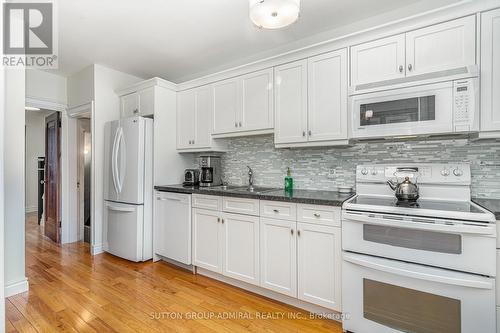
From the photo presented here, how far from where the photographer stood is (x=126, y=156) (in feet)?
10.3

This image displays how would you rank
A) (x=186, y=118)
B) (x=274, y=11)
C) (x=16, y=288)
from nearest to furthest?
(x=274, y=11), (x=16, y=288), (x=186, y=118)

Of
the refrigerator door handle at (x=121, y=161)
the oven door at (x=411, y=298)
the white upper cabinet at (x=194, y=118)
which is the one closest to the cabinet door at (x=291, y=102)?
the white upper cabinet at (x=194, y=118)

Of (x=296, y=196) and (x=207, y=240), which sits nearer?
(x=296, y=196)

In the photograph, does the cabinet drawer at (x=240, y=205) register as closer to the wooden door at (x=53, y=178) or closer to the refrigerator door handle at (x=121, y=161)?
the refrigerator door handle at (x=121, y=161)

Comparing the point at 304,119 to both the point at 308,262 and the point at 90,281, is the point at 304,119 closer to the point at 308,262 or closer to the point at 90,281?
the point at 308,262

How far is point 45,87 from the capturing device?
144 inches

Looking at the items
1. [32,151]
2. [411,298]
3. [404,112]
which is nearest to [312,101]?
[404,112]

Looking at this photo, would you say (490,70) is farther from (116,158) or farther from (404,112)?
(116,158)

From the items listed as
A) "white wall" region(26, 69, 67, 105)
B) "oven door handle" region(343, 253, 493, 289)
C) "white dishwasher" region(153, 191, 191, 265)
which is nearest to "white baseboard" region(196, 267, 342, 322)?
"white dishwasher" region(153, 191, 191, 265)

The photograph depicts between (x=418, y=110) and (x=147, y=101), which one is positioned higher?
(x=147, y=101)

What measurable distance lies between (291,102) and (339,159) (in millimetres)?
749

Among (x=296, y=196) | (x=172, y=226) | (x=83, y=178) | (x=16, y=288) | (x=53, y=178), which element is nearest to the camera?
(x=296, y=196)

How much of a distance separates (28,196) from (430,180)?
27.1 feet

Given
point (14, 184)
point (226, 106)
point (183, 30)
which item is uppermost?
point (183, 30)
